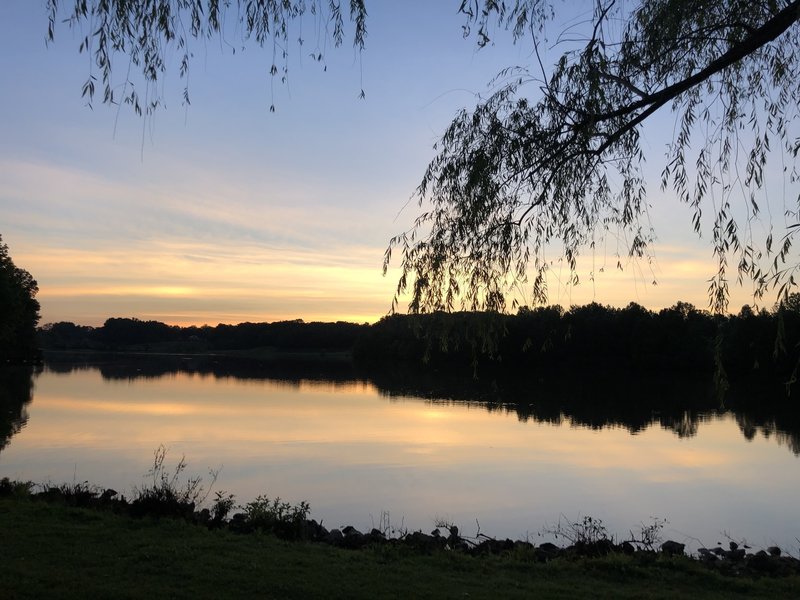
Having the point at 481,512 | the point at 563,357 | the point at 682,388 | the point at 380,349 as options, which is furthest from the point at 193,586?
the point at 380,349

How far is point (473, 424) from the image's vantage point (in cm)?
2181

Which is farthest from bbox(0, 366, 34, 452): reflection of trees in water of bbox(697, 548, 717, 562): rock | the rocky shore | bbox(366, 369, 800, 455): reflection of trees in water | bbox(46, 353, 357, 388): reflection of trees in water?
bbox(697, 548, 717, 562): rock

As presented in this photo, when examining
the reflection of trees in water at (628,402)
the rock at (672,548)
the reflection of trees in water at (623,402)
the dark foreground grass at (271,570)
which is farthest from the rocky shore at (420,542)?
the reflection of trees in water at (628,402)

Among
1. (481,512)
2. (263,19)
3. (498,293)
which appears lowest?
(481,512)

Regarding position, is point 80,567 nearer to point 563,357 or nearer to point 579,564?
point 579,564

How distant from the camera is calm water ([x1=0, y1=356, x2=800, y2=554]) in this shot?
34.4 feet

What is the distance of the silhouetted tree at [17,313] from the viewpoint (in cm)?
3722

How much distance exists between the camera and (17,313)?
39781mm

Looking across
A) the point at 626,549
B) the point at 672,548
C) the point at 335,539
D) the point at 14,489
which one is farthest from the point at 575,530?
the point at 14,489

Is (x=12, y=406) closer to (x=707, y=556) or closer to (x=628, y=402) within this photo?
(x=707, y=556)

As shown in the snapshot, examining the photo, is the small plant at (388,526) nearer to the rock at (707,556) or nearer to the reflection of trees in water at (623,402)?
the rock at (707,556)

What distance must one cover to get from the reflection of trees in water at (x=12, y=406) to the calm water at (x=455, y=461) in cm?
23

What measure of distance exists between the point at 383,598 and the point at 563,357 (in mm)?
59931

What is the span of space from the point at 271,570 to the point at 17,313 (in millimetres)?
40490
